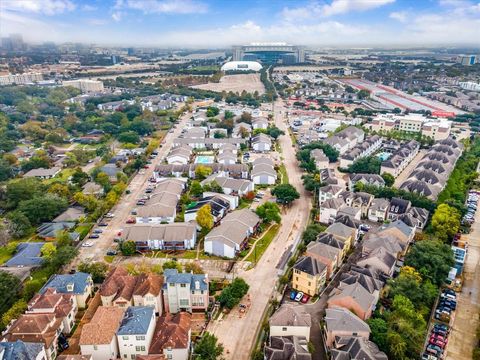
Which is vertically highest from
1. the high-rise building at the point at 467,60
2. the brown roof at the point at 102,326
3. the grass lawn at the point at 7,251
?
the high-rise building at the point at 467,60

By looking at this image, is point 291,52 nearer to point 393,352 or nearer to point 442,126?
point 442,126

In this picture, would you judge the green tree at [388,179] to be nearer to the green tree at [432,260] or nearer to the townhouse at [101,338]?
the green tree at [432,260]

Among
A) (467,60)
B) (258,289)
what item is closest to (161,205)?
(258,289)

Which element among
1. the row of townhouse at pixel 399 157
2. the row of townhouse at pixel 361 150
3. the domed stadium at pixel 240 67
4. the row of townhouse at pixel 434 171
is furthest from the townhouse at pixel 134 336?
the domed stadium at pixel 240 67

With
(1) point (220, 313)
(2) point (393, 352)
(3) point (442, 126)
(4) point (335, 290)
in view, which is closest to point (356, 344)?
(2) point (393, 352)

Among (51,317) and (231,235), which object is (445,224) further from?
(51,317)
